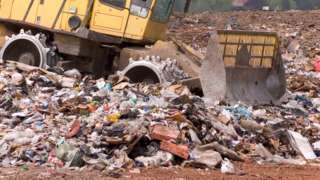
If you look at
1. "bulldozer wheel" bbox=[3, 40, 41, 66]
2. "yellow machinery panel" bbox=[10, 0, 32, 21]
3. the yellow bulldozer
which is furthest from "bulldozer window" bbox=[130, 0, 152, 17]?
"yellow machinery panel" bbox=[10, 0, 32, 21]

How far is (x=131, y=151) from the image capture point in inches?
303

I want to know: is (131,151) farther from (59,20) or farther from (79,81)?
(59,20)

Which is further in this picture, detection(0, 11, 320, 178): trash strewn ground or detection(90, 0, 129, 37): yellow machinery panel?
detection(90, 0, 129, 37): yellow machinery panel

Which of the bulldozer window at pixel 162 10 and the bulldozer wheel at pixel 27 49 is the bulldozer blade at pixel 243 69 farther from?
the bulldozer wheel at pixel 27 49

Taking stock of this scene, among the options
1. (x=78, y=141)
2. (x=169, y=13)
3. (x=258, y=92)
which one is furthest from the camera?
(x=169, y=13)

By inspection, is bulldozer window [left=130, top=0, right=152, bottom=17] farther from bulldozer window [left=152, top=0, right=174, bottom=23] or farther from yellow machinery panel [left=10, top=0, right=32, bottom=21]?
yellow machinery panel [left=10, top=0, right=32, bottom=21]

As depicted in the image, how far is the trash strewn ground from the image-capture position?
7566 mm

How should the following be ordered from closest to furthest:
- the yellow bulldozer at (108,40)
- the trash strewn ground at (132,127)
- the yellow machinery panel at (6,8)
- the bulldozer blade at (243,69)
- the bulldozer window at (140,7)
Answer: the trash strewn ground at (132,127)
the bulldozer blade at (243,69)
the yellow bulldozer at (108,40)
the bulldozer window at (140,7)
the yellow machinery panel at (6,8)

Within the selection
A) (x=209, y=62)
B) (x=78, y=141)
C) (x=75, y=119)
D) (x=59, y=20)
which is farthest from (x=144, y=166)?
(x=59, y=20)

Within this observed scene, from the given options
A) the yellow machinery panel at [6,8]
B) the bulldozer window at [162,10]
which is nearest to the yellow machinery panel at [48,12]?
the yellow machinery panel at [6,8]

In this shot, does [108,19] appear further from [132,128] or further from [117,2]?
[132,128]

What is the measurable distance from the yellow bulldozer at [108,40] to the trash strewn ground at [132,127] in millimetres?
553

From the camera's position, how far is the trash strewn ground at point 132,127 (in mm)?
7566

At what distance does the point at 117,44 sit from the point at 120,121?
4.46 metres
